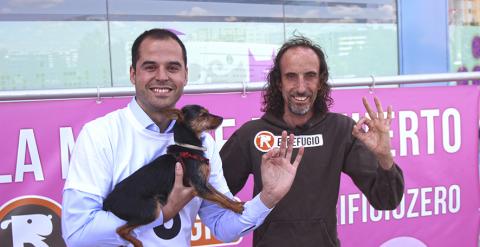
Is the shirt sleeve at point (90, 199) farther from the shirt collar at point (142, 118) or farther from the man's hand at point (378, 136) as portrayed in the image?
the man's hand at point (378, 136)

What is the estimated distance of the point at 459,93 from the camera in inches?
145

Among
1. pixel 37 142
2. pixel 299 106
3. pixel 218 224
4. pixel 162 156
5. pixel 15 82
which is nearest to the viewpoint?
pixel 162 156

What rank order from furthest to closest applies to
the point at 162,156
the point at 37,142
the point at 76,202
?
the point at 37,142 → the point at 162,156 → the point at 76,202

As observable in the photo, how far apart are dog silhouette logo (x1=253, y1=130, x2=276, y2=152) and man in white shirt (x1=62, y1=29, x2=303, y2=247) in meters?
0.34

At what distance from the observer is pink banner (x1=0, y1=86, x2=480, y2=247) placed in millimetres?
2992

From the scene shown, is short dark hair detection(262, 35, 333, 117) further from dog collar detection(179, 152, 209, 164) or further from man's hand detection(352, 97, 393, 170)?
dog collar detection(179, 152, 209, 164)

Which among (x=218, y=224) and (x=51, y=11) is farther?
(x=51, y=11)

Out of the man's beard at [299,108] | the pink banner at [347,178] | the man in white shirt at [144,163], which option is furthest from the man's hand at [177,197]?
the pink banner at [347,178]

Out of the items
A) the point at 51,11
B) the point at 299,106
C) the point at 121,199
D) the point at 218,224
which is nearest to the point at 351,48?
the point at 51,11

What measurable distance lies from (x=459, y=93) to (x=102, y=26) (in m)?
3.31

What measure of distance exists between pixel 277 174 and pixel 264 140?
1.28 ft

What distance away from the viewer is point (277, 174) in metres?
2.09

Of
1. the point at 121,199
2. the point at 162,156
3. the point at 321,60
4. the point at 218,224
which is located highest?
the point at 321,60

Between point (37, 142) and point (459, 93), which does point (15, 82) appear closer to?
point (37, 142)
